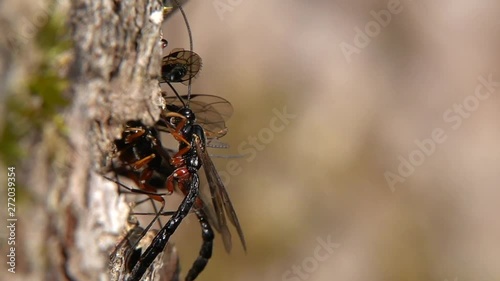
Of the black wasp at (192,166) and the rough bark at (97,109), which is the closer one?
the rough bark at (97,109)

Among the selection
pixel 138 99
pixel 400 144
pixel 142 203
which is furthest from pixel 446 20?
pixel 138 99

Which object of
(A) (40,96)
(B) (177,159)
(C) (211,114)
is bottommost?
(B) (177,159)

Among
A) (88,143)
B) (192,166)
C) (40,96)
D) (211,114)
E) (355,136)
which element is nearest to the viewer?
(40,96)

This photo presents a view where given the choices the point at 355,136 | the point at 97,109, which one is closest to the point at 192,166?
the point at 97,109

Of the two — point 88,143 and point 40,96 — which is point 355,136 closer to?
point 88,143

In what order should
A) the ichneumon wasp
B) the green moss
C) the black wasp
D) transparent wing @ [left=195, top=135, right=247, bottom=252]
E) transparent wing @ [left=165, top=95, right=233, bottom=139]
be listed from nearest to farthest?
the green moss, the ichneumon wasp, the black wasp, transparent wing @ [left=195, top=135, right=247, bottom=252], transparent wing @ [left=165, top=95, right=233, bottom=139]

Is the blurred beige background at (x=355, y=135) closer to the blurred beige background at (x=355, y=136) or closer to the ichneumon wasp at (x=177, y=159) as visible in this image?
the blurred beige background at (x=355, y=136)

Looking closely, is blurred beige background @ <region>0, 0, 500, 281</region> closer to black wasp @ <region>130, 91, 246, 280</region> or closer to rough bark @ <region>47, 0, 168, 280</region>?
black wasp @ <region>130, 91, 246, 280</region>

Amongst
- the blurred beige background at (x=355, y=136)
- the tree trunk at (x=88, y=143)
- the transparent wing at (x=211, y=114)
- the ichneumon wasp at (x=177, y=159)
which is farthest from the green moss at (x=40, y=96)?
the blurred beige background at (x=355, y=136)

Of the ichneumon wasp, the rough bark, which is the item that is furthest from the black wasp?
the rough bark
